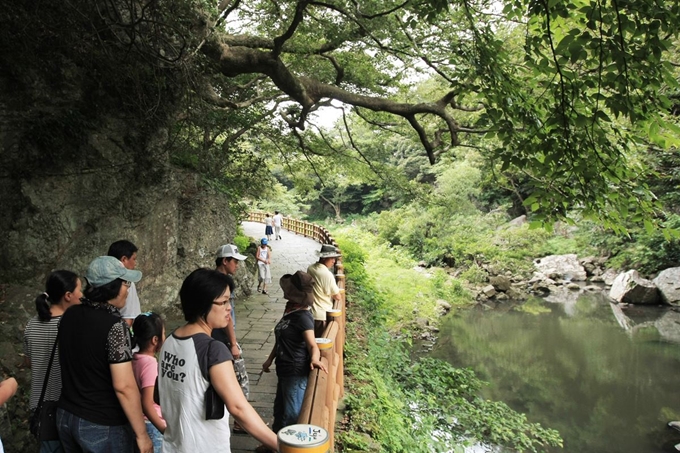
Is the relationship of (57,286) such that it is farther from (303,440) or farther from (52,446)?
(303,440)

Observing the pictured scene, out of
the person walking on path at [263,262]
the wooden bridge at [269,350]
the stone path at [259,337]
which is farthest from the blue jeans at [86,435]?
the person walking on path at [263,262]

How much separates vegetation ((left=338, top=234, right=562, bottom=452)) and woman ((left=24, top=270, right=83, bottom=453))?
2.64 m

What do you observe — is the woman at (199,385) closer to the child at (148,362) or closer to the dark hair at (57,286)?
the child at (148,362)

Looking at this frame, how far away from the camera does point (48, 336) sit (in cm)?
261

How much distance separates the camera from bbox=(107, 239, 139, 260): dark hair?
3.43 m

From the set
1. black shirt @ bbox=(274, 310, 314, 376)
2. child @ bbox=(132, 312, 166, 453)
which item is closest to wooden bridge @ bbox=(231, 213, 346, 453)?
black shirt @ bbox=(274, 310, 314, 376)

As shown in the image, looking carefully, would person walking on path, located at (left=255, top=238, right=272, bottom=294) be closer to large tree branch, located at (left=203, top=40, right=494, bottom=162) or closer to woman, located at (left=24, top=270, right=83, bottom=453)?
large tree branch, located at (left=203, top=40, right=494, bottom=162)

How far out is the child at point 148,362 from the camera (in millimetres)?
2648

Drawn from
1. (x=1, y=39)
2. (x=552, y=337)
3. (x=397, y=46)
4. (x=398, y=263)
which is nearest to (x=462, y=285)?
Result: (x=398, y=263)

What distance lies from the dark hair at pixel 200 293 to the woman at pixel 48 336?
1.02 m

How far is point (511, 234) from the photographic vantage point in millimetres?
24984

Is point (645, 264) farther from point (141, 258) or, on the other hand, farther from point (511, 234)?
point (141, 258)

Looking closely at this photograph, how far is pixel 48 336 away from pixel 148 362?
59 cm

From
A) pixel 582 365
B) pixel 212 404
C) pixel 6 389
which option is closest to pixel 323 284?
pixel 212 404
